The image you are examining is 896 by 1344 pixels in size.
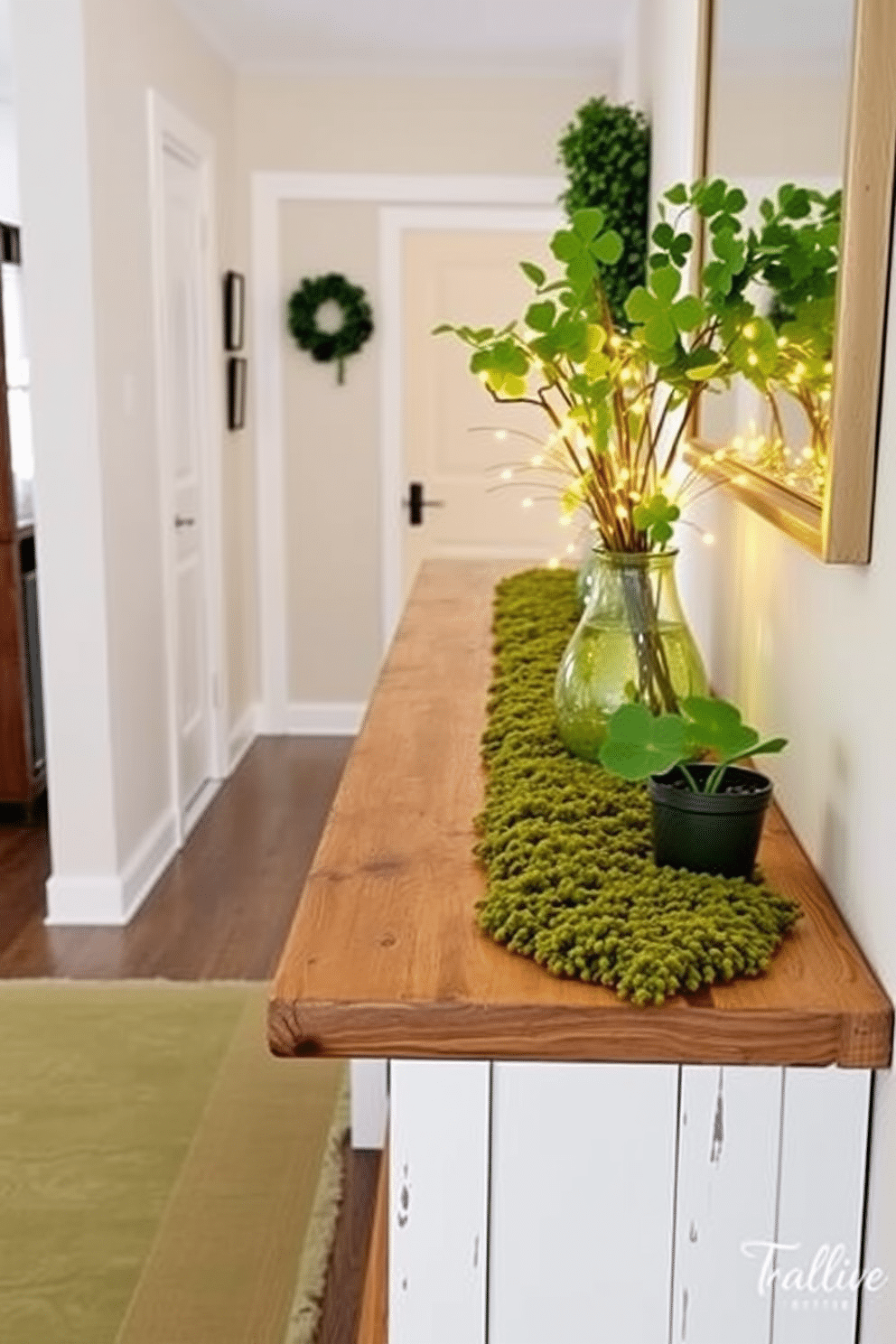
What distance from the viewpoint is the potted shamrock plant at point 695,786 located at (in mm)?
1237

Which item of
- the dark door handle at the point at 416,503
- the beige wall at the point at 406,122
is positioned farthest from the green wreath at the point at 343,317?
the dark door handle at the point at 416,503

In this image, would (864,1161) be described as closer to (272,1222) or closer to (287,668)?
(272,1222)

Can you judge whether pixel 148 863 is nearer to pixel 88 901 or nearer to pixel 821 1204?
pixel 88 901

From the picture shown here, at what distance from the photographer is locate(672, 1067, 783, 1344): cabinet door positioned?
1.12m

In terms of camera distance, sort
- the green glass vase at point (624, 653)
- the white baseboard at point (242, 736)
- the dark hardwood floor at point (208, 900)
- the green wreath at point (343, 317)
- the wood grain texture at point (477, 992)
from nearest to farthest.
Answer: the wood grain texture at point (477, 992) → the green glass vase at point (624, 653) → the dark hardwood floor at point (208, 900) → the white baseboard at point (242, 736) → the green wreath at point (343, 317)

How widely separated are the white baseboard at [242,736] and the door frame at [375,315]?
0.17ft

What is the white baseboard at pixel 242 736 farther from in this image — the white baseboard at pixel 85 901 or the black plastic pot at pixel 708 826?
the black plastic pot at pixel 708 826

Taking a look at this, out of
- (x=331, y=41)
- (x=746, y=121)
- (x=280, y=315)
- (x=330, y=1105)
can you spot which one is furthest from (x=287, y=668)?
(x=746, y=121)

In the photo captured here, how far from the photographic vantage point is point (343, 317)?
5254 millimetres

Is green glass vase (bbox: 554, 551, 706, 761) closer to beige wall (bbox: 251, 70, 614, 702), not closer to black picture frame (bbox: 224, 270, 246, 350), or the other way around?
black picture frame (bbox: 224, 270, 246, 350)

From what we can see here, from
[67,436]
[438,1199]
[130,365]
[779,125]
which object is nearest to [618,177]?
[130,365]

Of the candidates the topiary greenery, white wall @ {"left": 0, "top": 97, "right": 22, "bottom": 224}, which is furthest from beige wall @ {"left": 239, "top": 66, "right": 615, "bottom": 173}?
the topiary greenery

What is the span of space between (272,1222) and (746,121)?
1.83m

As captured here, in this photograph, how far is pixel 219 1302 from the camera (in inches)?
82.6
